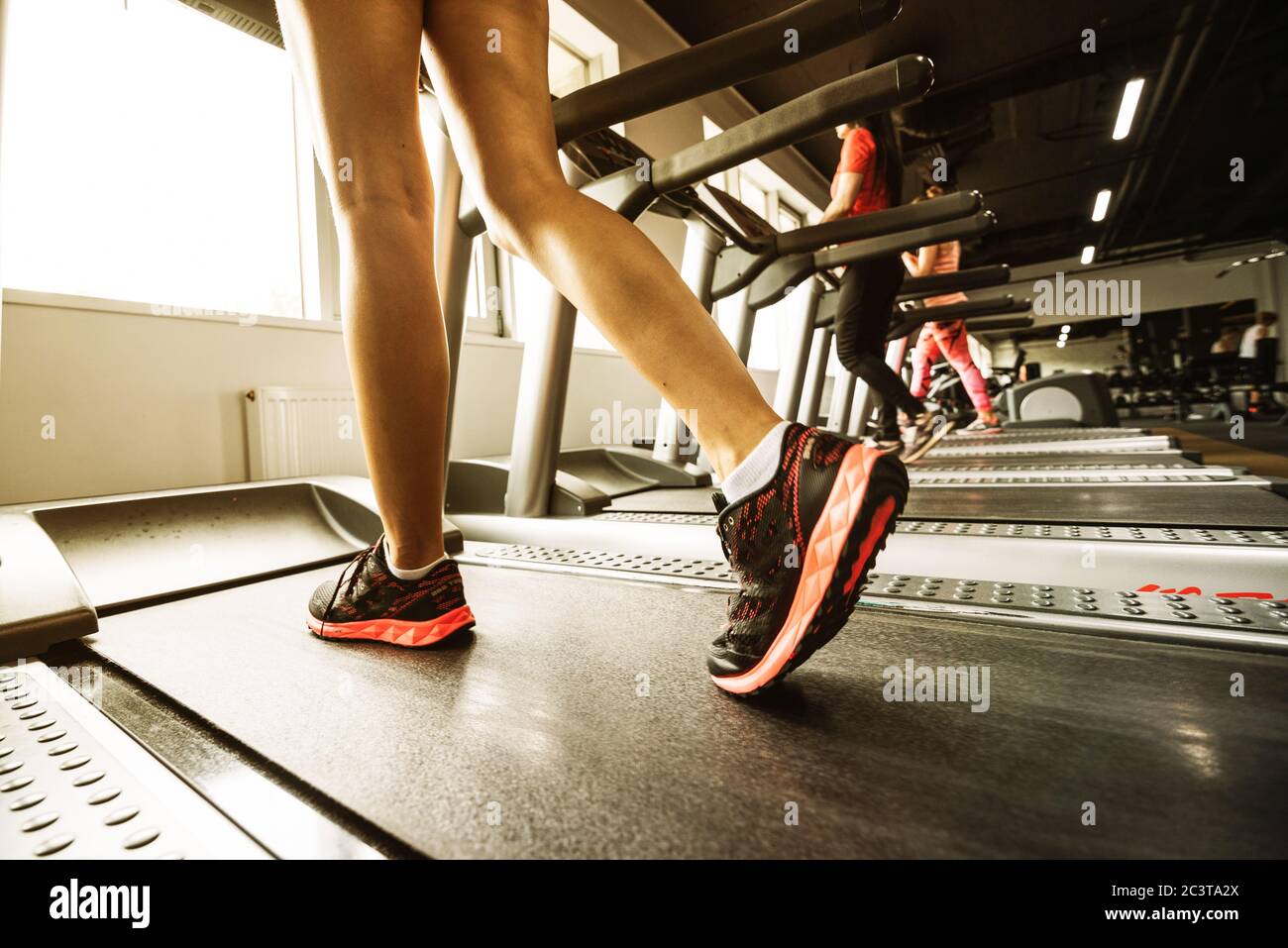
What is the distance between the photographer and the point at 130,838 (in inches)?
19.2

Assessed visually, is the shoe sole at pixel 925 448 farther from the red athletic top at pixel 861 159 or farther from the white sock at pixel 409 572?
the white sock at pixel 409 572

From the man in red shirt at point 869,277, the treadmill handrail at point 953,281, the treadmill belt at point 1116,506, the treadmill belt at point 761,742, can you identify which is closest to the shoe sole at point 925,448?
the man in red shirt at point 869,277

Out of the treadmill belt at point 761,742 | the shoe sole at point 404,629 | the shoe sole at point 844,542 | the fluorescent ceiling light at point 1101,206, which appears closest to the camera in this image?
the treadmill belt at point 761,742

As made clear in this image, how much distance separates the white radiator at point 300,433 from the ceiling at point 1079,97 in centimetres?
371

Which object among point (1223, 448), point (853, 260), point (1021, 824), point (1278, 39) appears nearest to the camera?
point (1021, 824)

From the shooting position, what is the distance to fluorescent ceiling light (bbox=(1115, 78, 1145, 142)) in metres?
6.19

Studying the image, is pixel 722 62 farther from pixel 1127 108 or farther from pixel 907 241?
pixel 1127 108

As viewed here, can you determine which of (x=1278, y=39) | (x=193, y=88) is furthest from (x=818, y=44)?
(x=1278, y=39)

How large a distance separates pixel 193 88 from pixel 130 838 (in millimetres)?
2495

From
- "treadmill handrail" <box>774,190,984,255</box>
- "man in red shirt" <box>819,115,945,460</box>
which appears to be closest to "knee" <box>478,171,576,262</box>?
"treadmill handrail" <box>774,190,984,255</box>

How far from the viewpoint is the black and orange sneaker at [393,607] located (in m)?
0.92

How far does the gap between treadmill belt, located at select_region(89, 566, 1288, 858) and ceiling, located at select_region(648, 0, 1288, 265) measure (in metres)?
4.76

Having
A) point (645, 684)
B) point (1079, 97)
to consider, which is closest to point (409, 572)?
point (645, 684)

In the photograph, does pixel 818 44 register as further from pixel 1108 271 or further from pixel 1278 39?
pixel 1108 271
